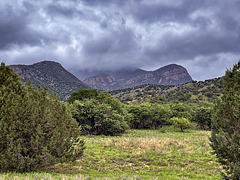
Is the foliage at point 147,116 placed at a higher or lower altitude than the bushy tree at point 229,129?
lower

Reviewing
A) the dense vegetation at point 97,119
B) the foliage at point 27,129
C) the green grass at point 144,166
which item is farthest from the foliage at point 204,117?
the foliage at point 27,129

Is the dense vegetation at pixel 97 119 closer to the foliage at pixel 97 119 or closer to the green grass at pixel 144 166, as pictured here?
the foliage at pixel 97 119

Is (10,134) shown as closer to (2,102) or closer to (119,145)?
(2,102)

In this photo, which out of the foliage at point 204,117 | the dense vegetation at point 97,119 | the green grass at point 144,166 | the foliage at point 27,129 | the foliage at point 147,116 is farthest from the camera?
the foliage at point 147,116

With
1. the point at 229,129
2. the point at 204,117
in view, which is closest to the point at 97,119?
the point at 229,129

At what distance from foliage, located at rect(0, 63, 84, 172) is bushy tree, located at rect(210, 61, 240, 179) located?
9334 mm

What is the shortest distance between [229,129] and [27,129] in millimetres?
11296

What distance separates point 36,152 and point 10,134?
1.88 metres

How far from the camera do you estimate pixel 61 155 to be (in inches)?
474

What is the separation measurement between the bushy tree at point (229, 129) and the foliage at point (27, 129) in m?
9.33

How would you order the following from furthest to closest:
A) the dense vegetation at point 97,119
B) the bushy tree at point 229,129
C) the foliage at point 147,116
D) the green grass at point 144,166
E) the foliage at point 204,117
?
the foliage at point 147,116
the foliage at point 204,117
the dense vegetation at point 97,119
the green grass at point 144,166
the bushy tree at point 229,129

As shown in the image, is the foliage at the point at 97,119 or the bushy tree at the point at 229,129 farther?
the foliage at the point at 97,119

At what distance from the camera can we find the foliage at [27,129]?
33.6 ft

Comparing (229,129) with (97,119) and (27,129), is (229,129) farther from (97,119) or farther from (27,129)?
(97,119)
